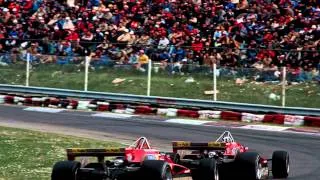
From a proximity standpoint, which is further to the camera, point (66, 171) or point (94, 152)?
point (94, 152)

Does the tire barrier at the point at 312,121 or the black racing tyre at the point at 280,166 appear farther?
the tire barrier at the point at 312,121

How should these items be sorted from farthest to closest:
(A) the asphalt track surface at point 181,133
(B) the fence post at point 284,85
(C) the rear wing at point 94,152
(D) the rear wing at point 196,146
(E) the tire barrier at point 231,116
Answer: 1. (E) the tire barrier at point 231,116
2. (B) the fence post at point 284,85
3. (A) the asphalt track surface at point 181,133
4. (D) the rear wing at point 196,146
5. (C) the rear wing at point 94,152

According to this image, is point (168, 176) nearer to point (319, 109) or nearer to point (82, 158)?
point (82, 158)

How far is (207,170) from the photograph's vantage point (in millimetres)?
10562

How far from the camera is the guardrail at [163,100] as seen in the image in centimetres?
2148

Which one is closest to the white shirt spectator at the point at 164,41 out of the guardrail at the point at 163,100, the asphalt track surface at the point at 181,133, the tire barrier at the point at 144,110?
the guardrail at the point at 163,100

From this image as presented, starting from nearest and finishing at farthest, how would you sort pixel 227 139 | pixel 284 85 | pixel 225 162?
pixel 225 162 → pixel 227 139 → pixel 284 85

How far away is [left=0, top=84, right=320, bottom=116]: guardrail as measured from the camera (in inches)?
846

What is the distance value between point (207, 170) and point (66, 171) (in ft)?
6.55

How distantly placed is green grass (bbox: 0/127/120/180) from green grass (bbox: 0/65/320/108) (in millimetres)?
6195

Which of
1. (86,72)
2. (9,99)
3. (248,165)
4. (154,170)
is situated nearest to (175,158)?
(248,165)

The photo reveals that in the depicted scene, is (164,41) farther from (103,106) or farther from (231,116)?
(231,116)

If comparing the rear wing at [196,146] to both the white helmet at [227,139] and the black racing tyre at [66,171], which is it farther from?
the black racing tyre at [66,171]

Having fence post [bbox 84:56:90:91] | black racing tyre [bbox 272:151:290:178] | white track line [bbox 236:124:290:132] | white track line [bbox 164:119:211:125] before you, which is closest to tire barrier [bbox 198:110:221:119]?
white track line [bbox 164:119:211:125]
